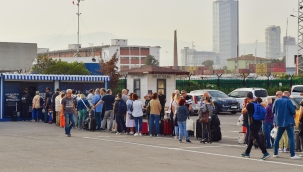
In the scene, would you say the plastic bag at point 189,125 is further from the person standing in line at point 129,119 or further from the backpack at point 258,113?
the backpack at point 258,113

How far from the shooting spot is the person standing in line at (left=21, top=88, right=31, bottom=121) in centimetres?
3278

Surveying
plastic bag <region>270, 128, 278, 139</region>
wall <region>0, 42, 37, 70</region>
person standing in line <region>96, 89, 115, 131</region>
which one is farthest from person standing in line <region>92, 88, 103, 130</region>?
wall <region>0, 42, 37, 70</region>

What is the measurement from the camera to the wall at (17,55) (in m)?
78.7

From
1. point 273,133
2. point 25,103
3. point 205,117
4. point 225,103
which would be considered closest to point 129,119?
point 205,117

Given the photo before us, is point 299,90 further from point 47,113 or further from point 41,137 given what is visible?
point 41,137

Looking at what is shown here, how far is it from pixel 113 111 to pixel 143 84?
12710 mm

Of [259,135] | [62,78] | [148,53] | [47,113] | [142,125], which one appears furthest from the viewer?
[148,53]

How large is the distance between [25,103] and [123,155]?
1705 centimetres

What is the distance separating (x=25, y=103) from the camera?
32812 mm

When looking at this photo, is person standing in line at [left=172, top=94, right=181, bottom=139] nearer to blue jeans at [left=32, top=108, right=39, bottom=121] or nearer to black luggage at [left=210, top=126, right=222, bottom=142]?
black luggage at [left=210, top=126, right=222, bottom=142]

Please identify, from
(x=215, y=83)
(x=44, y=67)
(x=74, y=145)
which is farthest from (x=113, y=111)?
(x=44, y=67)

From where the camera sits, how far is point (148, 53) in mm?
145875

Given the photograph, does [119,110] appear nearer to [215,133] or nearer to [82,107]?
[82,107]

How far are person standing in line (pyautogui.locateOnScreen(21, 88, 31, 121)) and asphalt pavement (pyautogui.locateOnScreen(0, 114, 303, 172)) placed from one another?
9130 mm
